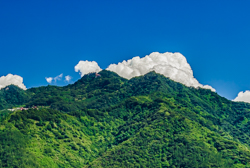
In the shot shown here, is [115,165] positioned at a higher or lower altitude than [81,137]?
lower

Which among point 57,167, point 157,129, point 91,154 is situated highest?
point 157,129

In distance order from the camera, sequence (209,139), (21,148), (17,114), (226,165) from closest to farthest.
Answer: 1. (21,148)
2. (226,165)
3. (17,114)
4. (209,139)

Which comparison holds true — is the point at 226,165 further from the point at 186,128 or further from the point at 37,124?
the point at 37,124

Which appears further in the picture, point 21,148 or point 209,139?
point 209,139

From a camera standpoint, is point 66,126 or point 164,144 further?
point 66,126

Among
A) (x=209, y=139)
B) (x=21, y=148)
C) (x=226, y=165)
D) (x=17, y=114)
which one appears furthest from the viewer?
(x=209, y=139)

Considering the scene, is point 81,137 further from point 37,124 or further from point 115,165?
point 115,165

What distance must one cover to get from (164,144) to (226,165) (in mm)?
33682

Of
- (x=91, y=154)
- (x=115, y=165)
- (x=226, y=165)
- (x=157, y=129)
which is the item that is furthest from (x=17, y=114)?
(x=226, y=165)

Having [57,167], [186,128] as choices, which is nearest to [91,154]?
[57,167]

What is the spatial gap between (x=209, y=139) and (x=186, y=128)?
46.8ft

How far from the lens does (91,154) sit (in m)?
184

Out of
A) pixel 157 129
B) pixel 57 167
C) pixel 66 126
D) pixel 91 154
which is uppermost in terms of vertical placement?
pixel 157 129

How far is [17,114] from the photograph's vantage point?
177375 millimetres
